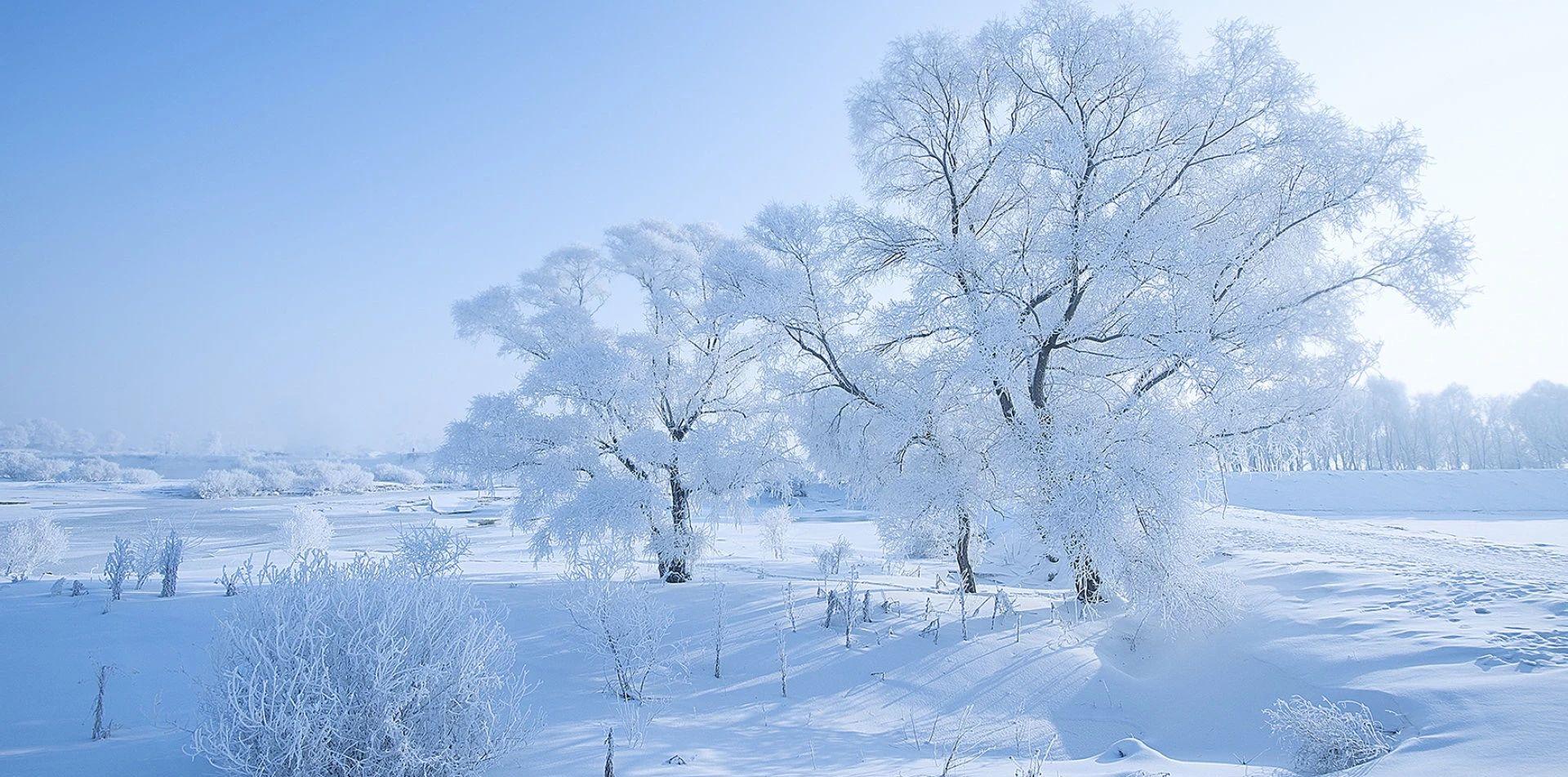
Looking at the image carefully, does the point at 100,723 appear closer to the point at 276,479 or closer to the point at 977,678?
the point at 977,678

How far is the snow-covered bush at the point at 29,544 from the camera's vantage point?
15.7 meters

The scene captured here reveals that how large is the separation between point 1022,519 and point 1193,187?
5.91m

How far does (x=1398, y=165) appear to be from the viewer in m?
9.12

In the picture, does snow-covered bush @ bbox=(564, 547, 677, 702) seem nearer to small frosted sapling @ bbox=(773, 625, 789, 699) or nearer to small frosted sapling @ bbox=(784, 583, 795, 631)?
small frosted sapling @ bbox=(773, 625, 789, 699)

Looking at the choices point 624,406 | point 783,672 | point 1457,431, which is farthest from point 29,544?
point 1457,431

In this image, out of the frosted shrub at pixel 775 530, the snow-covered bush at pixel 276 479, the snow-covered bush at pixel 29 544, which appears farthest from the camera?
the snow-covered bush at pixel 276 479

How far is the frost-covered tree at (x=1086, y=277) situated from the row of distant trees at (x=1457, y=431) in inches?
2555

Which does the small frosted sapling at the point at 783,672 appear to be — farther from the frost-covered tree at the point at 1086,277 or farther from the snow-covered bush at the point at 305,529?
the snow-covered bush at the point at 305,529

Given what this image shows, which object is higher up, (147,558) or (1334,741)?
(147,558)

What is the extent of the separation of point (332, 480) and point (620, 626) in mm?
73923

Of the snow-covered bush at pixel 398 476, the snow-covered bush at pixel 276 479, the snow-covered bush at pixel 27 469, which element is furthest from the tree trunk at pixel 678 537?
the snow-covered bush at pixel 27 469

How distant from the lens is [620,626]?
709 cm

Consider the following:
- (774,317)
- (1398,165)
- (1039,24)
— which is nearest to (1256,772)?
(774,317)

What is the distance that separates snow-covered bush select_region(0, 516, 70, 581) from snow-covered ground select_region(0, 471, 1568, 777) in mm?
6184
